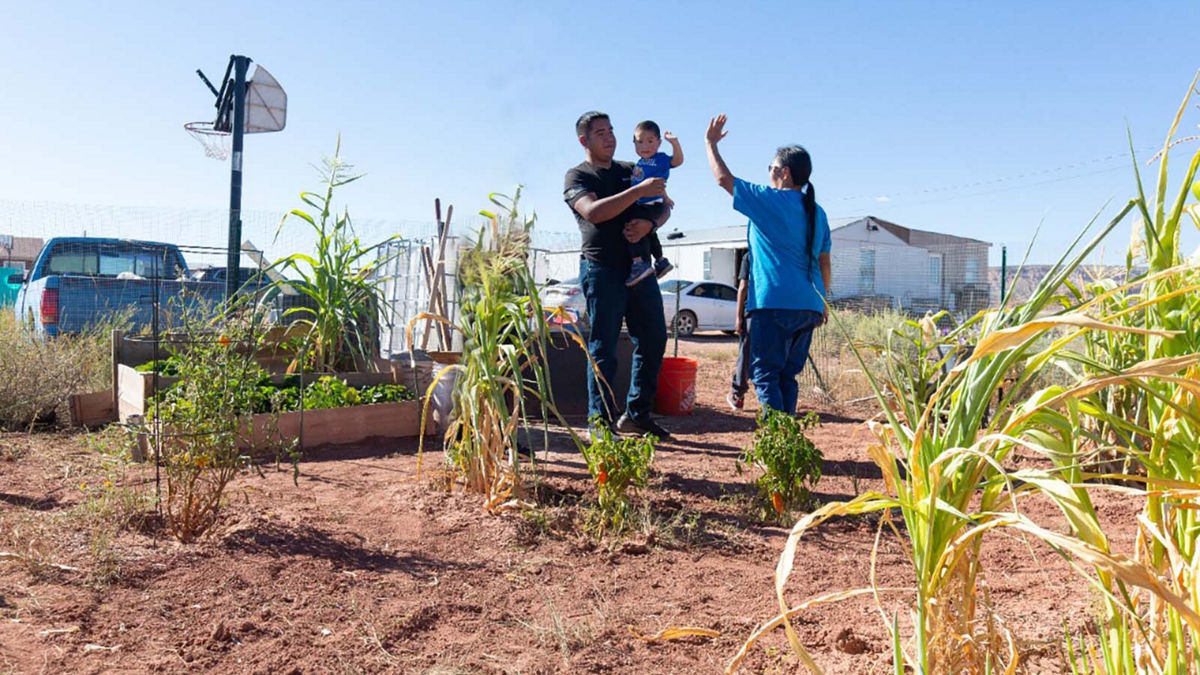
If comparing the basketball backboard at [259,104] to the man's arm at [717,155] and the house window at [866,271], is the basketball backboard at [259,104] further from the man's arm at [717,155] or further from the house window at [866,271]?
the house window at [866,271]

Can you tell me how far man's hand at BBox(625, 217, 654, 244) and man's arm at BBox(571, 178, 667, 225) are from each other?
0.44 feet

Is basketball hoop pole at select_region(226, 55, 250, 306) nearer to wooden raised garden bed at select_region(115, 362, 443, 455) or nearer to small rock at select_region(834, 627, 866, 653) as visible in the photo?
wooden raised garden bed at select_region(115, 362, 443, 455)

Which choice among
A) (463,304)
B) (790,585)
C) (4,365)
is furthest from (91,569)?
(4,365)

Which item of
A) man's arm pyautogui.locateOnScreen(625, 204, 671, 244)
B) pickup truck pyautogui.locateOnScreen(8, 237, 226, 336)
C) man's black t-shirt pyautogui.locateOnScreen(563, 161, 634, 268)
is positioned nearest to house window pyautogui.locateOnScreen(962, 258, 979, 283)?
pickup truck pyautogui.locateOnScreen(8, 237, 226, 336)

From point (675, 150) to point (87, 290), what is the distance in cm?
A: 641

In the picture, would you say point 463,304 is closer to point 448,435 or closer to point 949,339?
point 448,435

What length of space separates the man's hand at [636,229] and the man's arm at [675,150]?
533mm

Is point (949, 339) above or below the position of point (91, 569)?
above

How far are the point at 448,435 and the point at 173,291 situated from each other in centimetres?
644

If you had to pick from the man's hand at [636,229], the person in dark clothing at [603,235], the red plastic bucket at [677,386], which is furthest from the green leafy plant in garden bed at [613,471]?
the red plastic bucket at [677,386]

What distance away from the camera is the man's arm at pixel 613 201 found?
4184 millimetres

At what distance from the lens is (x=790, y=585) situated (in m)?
2.73

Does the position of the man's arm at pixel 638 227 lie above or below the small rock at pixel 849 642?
above

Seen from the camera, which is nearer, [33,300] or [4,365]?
[4,365]
